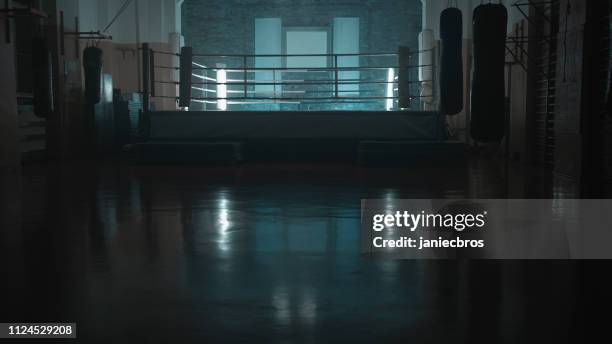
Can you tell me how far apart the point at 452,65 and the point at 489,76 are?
973 millimetres

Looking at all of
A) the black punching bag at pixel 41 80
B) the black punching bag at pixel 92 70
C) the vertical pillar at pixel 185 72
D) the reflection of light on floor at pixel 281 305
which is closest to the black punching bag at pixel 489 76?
the reflection of light on floor at pixel 281 305

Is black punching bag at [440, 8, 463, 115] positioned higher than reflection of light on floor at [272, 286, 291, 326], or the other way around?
black punching bag at [440, 8, 463, 115]

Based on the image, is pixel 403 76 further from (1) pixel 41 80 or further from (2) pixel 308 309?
(2) pixel 308 309

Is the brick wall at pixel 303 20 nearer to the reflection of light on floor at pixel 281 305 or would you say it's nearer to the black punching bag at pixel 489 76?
the black punching bag at pixel 489 76

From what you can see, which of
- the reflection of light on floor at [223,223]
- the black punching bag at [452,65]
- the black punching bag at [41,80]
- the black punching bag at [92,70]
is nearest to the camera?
the reflection of light on floor at [223,223]

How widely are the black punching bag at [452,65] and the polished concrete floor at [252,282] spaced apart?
0.91 m

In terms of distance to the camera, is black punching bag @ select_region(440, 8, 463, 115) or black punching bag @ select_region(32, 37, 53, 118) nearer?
black punching bag @ select_region(440, 8, 463, 115)

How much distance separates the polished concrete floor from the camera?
170 centimetres

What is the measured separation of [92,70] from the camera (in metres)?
9.01

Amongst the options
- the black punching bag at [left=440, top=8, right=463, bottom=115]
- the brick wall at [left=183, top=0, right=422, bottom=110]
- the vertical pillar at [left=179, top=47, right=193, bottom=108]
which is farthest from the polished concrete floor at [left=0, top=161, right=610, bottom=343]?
the brick wall at [left=183, top=0, right=422, bottom=110]

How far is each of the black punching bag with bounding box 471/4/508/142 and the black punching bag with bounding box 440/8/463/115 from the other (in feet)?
2.63

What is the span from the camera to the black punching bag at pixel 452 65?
3.93 meters

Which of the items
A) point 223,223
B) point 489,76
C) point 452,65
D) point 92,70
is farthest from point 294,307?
point 92,70

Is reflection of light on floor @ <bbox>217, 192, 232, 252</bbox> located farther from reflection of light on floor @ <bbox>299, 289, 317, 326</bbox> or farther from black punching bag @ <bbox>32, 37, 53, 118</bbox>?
black punching bag @ <bbox>32, 37, 53, 118</bbox>
